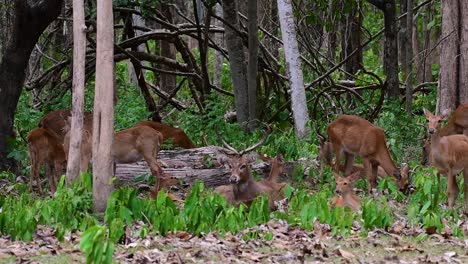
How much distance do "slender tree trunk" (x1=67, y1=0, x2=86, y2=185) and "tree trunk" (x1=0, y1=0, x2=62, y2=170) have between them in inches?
133

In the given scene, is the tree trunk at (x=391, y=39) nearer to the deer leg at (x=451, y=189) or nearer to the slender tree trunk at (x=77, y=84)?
the deer leg at (x=451, y=189)

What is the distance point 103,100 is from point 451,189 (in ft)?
14.0

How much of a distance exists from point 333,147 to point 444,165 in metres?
2.77

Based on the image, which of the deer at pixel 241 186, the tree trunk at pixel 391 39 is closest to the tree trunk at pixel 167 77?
the tree trunk at pixel 391 39

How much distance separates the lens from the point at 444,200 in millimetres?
11508

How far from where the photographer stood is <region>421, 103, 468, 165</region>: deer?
46.1 ft

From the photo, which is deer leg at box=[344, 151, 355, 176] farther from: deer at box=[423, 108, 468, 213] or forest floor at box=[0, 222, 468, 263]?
forest floor at box=[0, 222, 468, 263]

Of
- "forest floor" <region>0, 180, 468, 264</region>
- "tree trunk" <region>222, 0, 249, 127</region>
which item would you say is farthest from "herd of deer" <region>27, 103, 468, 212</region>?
"tree trunk" <region>222, 0, 249, 127</region>

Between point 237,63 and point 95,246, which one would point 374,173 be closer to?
point 237,63

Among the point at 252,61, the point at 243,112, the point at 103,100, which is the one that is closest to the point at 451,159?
the point at 103,100

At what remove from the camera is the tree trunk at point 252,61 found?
1670 cm

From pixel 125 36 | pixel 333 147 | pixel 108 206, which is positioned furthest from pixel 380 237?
pixel 125 36

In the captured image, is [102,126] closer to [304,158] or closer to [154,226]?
[154,226]

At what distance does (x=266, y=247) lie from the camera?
27.9 ft
